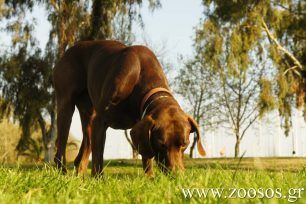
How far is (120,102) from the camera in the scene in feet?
19.2

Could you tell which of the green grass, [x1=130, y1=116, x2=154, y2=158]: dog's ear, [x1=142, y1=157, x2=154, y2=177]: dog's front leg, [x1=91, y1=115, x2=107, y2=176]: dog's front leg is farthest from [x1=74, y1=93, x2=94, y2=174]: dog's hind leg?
the green grass

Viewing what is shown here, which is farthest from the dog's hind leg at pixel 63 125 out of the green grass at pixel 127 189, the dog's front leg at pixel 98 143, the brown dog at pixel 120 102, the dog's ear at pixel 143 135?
the green grass at pixel 127 189

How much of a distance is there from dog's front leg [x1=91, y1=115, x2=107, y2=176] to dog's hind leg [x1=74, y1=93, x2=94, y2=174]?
1050mm

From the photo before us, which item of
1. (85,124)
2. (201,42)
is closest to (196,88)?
(201,42)

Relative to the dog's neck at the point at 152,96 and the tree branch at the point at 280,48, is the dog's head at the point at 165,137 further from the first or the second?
the tree branch at the point at 280,48

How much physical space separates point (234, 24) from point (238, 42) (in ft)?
4.01

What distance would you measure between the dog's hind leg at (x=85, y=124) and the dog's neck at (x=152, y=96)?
173cm

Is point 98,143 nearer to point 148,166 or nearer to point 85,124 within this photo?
point 148,166

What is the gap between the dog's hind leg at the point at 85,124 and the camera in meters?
7.07

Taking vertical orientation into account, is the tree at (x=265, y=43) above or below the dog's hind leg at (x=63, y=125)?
above

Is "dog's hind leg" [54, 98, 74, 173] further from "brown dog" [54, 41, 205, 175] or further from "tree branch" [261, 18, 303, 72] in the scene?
"tree branch" [261, 18, 303, 72]

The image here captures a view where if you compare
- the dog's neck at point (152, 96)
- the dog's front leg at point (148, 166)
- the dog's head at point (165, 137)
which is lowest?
the dog's front leg at point (148, 166)

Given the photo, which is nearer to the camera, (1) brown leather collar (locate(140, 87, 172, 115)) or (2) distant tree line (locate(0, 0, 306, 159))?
(1) brown leather collar (locate(140, 87, 172, 115))

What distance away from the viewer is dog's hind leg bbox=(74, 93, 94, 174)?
7.07 metres
